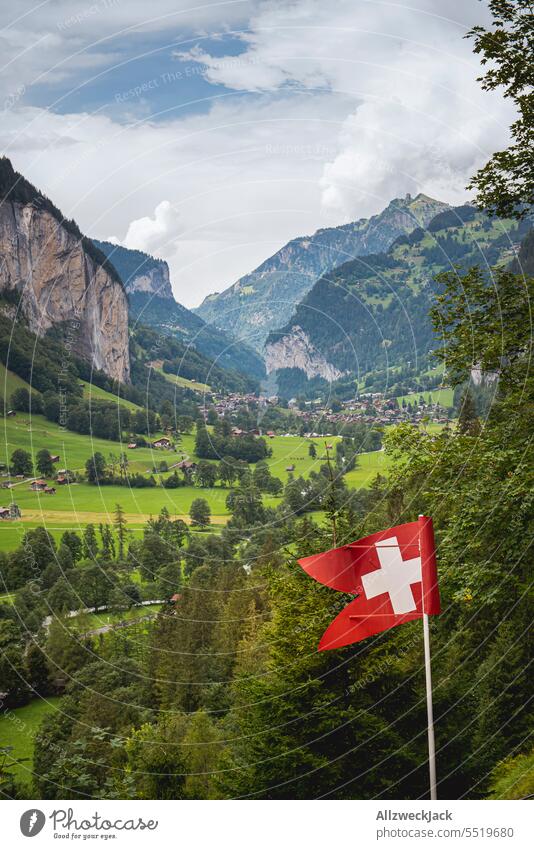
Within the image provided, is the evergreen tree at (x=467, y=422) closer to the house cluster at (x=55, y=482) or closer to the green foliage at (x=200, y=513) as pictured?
the green foliage at (x=200, y=513)

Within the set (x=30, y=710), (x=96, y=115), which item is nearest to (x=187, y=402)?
(x=30, y=710)

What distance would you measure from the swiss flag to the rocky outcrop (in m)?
75.1

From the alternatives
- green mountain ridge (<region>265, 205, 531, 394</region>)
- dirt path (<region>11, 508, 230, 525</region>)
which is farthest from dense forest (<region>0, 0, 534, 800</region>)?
dirt path (<region>11, 508, 230, 525</region>)

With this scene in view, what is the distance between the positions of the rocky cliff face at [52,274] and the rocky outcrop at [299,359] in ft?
82.7

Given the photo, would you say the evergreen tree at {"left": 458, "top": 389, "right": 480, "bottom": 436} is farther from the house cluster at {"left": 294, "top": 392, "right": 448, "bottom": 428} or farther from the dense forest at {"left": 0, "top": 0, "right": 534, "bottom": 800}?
the house cluster at {"left": 294, "top": 392, "right": 448, "bottom": 428}

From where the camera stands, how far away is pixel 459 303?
1321cm

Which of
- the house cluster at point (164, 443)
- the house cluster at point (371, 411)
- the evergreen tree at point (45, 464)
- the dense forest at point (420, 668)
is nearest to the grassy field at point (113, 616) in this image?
the evergreen tree at point (45, 464)

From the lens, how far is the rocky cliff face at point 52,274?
114812 mm

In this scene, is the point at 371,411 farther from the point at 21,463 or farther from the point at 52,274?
the point at 52,274

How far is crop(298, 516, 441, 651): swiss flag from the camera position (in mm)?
8742

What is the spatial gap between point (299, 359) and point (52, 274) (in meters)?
48.5

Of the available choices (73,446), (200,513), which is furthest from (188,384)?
(200,513)
